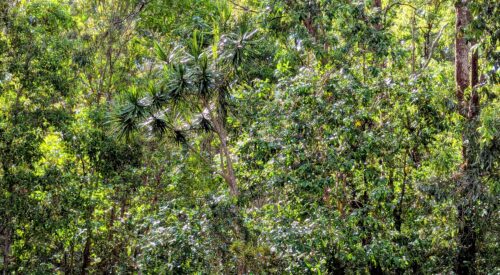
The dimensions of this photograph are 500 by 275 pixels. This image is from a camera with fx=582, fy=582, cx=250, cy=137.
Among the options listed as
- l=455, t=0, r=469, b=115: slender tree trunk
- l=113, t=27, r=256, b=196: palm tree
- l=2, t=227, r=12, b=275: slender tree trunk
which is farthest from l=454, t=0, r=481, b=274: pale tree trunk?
l=2, t=227, r=12, b=275: slender tree trunk

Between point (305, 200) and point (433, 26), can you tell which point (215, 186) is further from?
point (433, 26)

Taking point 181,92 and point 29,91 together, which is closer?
point 181,92

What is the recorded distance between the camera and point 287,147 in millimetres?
7578

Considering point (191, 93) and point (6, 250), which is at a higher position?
point (191, 93)

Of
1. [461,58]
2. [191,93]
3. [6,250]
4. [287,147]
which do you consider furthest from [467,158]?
[6,250]

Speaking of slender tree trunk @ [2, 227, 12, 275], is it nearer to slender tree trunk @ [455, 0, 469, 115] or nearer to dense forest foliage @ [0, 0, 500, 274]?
dense forest foliage @ [0, 0, 500, 274]

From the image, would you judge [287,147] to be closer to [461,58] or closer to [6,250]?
[461,58]

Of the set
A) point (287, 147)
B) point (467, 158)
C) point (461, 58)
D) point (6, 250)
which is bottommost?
point (6, 250)

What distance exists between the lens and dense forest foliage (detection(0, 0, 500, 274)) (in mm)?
7230

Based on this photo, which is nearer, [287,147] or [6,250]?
[287,147]

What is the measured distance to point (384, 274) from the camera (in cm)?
823

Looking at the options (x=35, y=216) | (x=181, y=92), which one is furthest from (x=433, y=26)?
(x=35, y=216)

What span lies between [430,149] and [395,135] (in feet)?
2.30

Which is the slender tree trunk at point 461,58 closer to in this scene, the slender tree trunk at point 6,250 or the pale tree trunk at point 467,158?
the pale tree trunk at point 467,158
